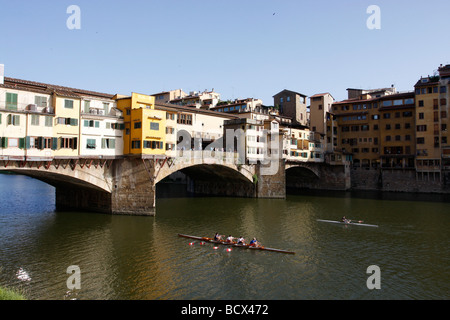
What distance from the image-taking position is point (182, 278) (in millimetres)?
22922

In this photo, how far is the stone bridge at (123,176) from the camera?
1522 inches

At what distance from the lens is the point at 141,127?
42.6 metres

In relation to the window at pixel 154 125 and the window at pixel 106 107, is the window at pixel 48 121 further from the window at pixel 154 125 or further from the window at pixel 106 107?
the window at pixel 154 125

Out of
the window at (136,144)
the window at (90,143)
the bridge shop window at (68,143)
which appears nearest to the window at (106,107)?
the window at (90,143)

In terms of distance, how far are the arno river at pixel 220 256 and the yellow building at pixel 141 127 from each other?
9145 mm

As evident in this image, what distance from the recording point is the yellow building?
42.8 m

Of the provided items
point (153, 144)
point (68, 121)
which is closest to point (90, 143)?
point (68, 121)

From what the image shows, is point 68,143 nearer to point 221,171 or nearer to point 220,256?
point 220,256

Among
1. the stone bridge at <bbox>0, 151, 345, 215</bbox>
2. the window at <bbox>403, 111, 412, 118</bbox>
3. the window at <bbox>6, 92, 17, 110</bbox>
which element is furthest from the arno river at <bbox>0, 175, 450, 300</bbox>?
the window at <bbox>403, 111, 412, 118</bbox>

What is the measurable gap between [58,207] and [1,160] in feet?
60.8

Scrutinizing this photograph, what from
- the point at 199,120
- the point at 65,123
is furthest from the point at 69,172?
the point at 199,120

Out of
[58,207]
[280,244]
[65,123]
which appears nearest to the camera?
[280,244]
